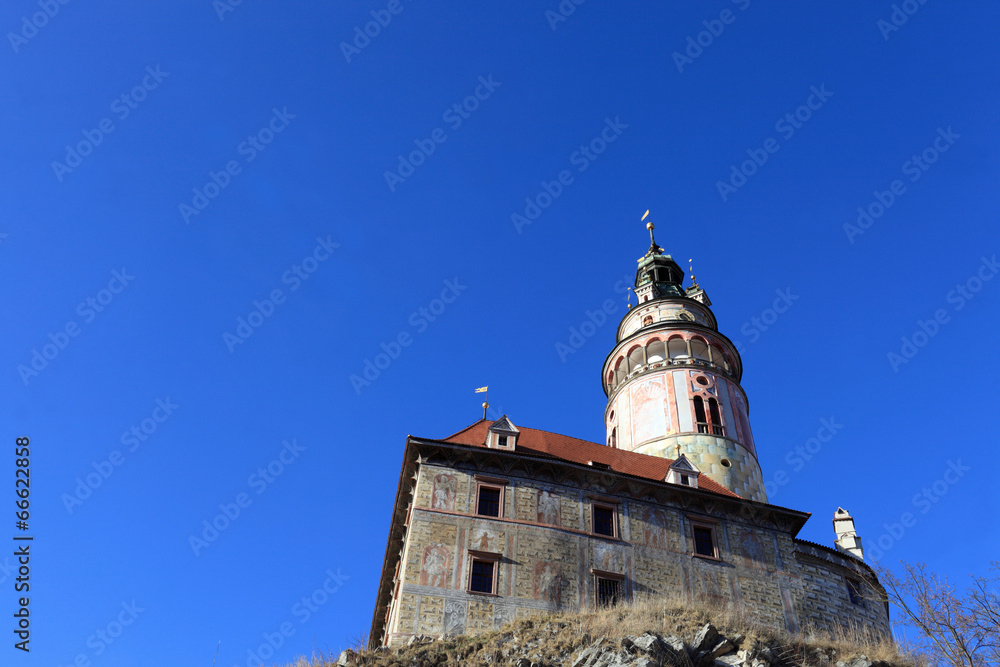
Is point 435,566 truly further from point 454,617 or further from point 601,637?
point 601,637

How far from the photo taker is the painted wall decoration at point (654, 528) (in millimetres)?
27487

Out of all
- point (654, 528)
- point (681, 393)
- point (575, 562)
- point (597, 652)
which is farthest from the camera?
point (681, 393)

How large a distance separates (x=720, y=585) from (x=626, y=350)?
1740 centimetres

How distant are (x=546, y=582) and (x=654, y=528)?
194 inches

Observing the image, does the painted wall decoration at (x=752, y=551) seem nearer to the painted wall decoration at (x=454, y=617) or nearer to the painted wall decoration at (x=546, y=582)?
the painted wall decoration at (x=546, y=582)

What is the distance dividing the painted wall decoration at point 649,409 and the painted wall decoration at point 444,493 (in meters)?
14.0

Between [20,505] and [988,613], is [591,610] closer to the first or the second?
[988,613]

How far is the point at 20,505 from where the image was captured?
21.0 m

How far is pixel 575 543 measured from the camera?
2658 centimetres

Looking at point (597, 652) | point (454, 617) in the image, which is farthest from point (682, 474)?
point (454, 617)

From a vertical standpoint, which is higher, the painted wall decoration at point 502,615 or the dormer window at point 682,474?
the dormer window at point 682,474

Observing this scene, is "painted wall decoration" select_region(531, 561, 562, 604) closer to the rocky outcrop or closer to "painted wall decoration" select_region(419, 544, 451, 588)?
the rocky outcrop

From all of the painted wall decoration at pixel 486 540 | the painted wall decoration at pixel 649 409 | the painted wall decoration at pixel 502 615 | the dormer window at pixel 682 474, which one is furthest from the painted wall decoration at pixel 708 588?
the painted wall decoration at pixel 649 409

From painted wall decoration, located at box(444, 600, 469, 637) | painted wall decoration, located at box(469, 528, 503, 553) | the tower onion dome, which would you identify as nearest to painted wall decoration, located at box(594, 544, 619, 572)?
painted wall decoration, located at box(469, 528, 503, 553)
